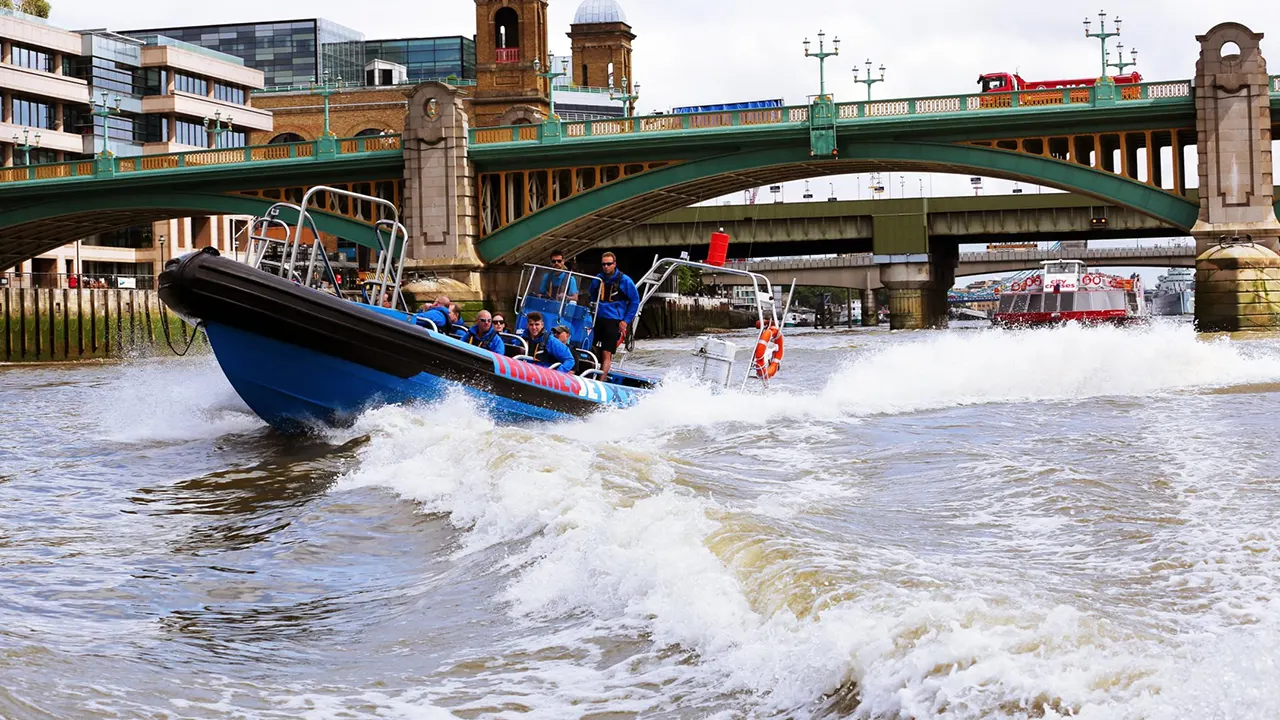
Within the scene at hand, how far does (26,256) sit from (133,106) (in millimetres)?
20615

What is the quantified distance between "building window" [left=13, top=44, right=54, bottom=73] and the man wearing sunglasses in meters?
69.1

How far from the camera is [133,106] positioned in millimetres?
85125

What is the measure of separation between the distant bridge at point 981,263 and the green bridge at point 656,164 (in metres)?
43.5

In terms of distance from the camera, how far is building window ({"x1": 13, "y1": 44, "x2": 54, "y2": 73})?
78588mm

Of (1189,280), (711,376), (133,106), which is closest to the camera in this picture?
(711,376)

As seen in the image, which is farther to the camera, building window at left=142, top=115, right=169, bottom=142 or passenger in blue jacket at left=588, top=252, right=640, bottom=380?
building window at left=142, top=115, right=169, bottom=142

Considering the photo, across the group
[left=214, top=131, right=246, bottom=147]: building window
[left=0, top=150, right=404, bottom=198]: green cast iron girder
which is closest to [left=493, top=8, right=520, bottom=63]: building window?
[left=214, top=131, right=246, bottom=147]: building window

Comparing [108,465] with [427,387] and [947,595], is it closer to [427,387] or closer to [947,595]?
[427,387]

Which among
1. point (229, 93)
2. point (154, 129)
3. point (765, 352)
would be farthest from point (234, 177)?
point (765, 352)

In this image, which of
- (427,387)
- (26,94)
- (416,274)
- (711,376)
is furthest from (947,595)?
(26,94)

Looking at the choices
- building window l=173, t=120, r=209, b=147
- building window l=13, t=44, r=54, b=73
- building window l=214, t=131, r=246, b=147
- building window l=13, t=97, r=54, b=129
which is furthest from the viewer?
building window l=214, t=131, r=246, b=147

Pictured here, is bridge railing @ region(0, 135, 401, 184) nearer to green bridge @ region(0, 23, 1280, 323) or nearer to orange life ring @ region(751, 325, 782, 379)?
green bridge @ region(0, 23, 1280, 323)

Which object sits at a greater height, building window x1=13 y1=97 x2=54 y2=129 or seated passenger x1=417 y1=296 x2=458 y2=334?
building window x1=13 y1=97 x2=54 y2=129

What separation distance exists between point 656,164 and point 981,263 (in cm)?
5320
